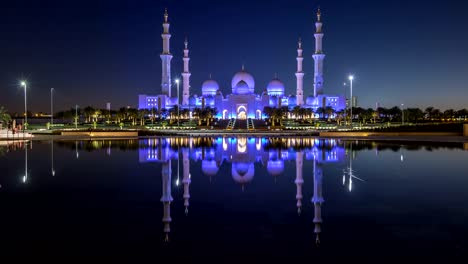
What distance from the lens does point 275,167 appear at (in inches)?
436

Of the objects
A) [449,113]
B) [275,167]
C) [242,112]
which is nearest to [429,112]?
[449,113]

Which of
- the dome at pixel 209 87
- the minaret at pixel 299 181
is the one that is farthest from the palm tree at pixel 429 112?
the minaret at pixel 299 181

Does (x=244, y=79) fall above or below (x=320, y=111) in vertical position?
above

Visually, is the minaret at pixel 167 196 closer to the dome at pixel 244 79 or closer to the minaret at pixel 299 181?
the minaret at pixel 299 181

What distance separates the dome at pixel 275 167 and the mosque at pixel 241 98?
136 ft

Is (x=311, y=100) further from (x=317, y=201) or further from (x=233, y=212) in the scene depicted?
(x=233, y=212)

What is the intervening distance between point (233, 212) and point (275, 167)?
491 cm

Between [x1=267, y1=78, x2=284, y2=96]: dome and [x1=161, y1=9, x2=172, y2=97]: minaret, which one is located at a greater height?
[x1=161, y1=9, x2=172, y2=97]: minaret

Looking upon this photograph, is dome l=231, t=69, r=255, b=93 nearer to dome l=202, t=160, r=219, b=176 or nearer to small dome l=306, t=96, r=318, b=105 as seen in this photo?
small dome l=306, t=96, r=318, b=105

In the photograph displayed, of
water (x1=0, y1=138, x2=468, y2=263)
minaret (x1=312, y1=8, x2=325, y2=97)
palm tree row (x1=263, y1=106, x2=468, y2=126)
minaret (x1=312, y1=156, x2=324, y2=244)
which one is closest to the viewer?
water (x1=0, y1=138, x2=468, y2=263)

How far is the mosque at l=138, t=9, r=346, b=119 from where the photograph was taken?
54719 mm

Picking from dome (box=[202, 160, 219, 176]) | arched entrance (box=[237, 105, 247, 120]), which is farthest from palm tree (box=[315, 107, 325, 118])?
dome (box=[202, 160, 219, 176])

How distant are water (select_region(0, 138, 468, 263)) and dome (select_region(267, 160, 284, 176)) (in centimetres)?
5

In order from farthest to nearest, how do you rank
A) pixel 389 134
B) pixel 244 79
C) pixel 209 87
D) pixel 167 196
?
pixel 209 87, pixel 244 79, pixel 389 134, pixel 167 196
